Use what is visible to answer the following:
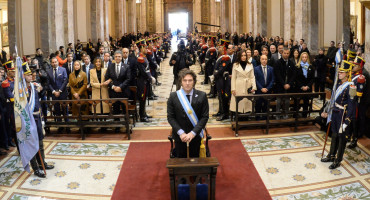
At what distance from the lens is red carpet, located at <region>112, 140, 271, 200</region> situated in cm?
605

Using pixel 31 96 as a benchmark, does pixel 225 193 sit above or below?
below

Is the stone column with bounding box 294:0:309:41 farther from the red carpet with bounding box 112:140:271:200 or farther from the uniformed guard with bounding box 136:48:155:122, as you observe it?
the red carpet with bounding box 112:140:271:200

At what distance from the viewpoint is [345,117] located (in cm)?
670

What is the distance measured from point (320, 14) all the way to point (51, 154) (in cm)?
1182

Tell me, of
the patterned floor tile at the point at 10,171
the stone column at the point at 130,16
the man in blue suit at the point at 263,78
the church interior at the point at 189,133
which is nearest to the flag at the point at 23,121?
the church interior at the point at 189,133

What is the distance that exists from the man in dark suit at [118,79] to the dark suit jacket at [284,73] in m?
3.53

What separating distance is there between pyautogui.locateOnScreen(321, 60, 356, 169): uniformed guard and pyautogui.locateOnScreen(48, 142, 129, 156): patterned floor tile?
155 inches

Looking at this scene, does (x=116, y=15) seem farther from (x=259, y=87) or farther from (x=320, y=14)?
(x=259, y=87)

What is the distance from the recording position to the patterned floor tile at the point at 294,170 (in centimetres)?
648

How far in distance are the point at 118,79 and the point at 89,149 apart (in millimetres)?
1988

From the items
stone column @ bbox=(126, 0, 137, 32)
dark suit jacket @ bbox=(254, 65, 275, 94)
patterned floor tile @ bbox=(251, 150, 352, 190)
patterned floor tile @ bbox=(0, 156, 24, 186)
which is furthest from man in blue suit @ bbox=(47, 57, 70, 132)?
stone column @ bbox=(126, 0, 137, 32)

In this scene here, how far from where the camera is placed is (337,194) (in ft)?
19.7

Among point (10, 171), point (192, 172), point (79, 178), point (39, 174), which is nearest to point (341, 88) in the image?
point (192, 172)

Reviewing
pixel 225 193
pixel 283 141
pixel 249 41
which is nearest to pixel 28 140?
pixel 225 193
